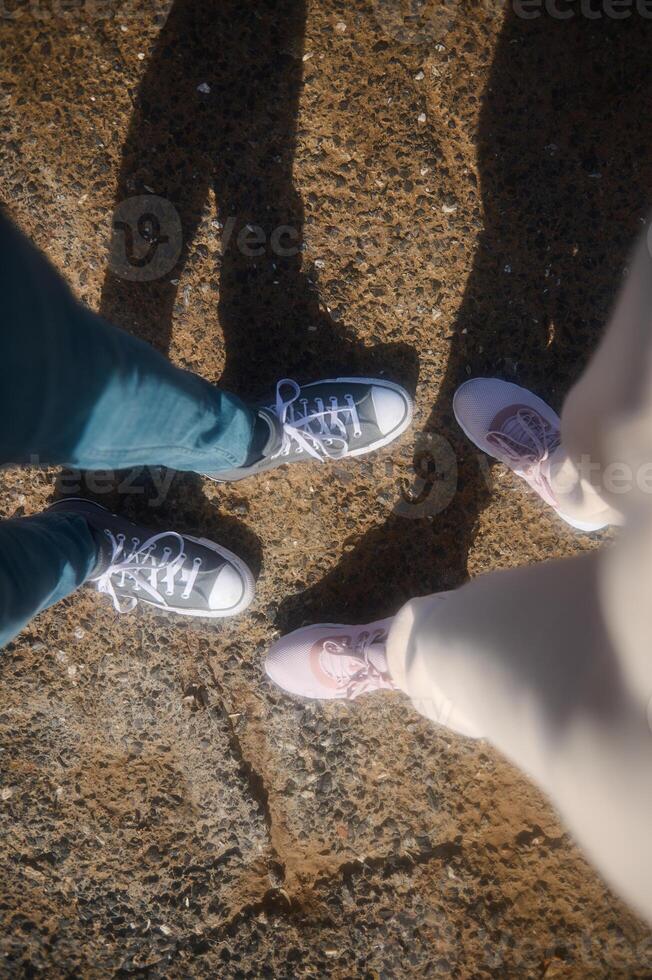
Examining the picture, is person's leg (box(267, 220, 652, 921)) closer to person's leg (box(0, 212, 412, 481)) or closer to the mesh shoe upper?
the mesh shoe upper

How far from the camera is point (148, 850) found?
1986 millimetres

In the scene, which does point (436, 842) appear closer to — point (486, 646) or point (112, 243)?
point (486, 646)

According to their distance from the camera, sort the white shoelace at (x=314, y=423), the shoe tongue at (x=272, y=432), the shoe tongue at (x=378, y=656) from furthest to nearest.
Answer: the white shoelace at (x=314, y=423)
the shoe tongue at (x=272, y=432)
the shoe tongue at (x=378, y=656)

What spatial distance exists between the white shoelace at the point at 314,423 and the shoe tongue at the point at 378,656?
2.02 feet

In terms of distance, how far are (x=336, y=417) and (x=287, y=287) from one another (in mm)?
476

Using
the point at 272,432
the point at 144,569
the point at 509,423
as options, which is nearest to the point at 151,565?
the point at 144,569

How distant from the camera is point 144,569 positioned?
75.6 inches

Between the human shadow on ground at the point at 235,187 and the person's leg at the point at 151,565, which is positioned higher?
the human shadow on ground at the point at 235,187

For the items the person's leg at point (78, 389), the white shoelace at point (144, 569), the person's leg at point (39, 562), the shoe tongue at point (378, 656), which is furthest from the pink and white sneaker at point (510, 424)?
the person's leg at point (39, 562)

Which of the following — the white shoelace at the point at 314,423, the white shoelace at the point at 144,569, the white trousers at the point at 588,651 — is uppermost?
the white trousers at the point at 588,651

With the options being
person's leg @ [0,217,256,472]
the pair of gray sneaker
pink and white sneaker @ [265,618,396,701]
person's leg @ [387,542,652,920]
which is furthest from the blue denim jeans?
person's leg @ [387,542,652,920]

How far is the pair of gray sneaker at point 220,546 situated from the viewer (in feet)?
6.32

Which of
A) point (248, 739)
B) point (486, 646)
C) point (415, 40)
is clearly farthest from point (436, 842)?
point (415, 40)

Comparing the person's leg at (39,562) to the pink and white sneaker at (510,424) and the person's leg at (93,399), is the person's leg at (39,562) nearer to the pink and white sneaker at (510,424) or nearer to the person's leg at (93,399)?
the person's leg at (93,399)
